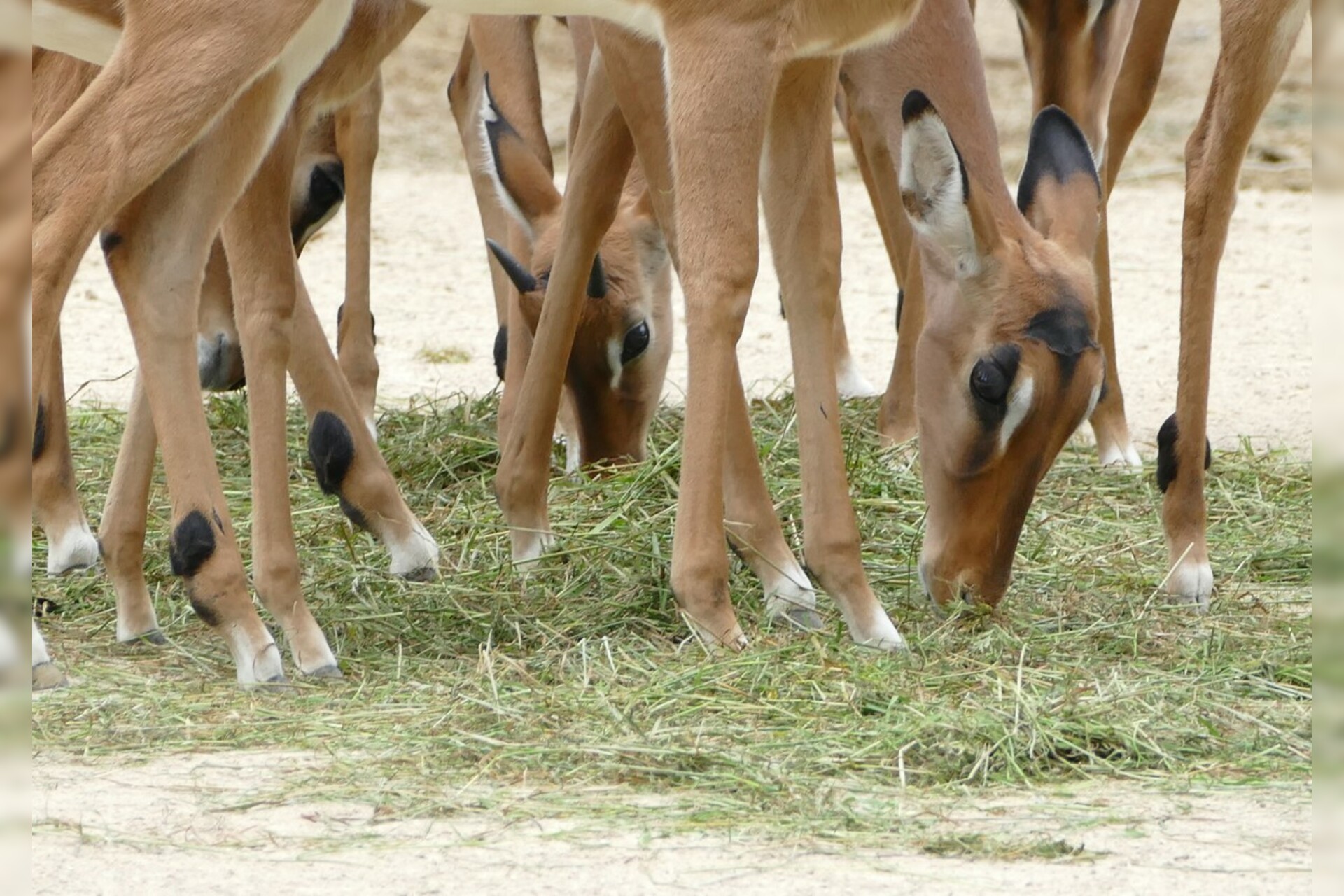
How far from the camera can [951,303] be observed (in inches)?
193

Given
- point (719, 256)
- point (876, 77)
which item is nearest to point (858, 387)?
point (876, 77)

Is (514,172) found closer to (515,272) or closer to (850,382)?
(515,272)

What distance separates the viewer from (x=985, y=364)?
4.69m

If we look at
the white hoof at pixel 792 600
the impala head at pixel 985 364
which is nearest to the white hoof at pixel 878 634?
the white hoof at pixel 792 600

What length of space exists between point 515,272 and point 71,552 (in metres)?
1.61

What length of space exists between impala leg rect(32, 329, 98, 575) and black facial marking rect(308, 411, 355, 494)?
81 centimetres

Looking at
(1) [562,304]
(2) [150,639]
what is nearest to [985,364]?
(1) [562,304]

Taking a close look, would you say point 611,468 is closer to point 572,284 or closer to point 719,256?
point 572,284

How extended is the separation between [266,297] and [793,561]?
5.06 feet

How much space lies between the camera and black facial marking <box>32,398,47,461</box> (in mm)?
5148

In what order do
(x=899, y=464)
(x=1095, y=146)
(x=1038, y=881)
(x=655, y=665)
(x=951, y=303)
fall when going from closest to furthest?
1. (x=1038, y=881)
2. (x=655, y=665)
3. (x=951, y=303)
4. (x=899, y=464)
5. (x=1095, y=146)

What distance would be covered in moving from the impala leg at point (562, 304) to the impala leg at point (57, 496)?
4.23ft

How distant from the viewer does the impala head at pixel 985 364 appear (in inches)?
182

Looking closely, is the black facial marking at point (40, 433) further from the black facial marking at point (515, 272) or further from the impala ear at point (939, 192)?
the impala ear at point (939, 192)
